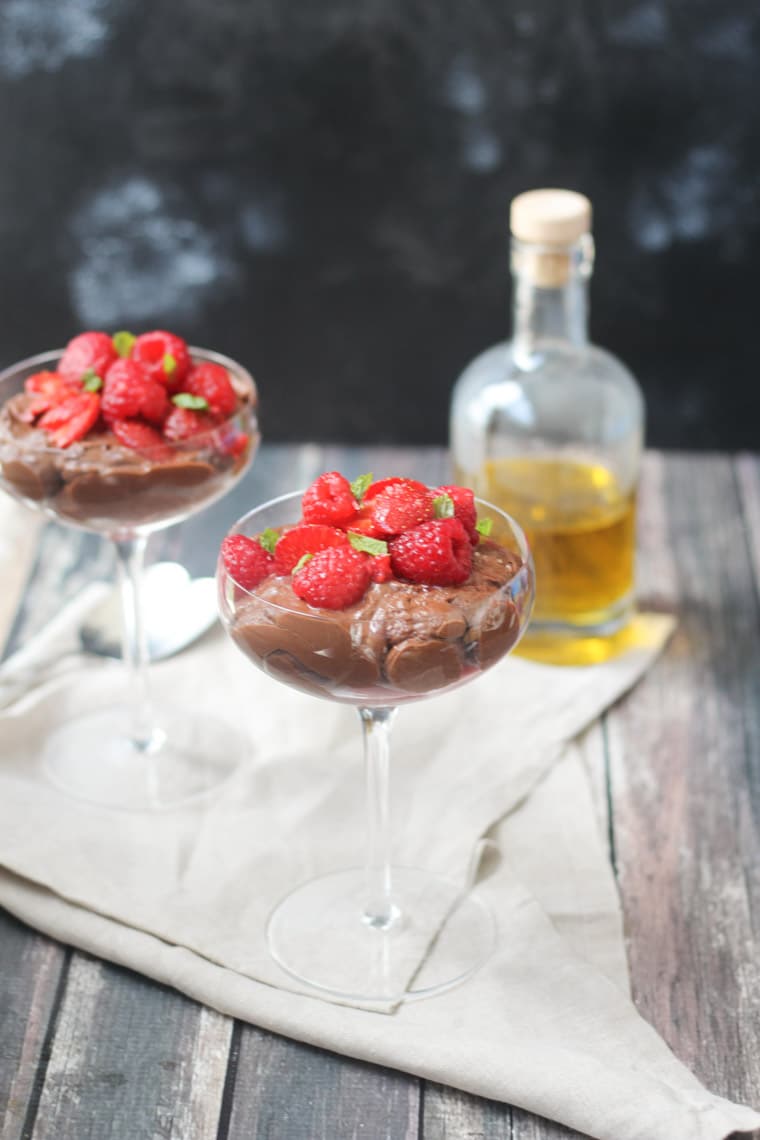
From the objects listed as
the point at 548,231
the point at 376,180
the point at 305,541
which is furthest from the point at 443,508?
the point at 376,180

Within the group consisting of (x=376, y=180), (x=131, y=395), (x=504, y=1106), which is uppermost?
(x=131, y=395)

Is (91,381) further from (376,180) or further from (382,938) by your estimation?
(376,180)

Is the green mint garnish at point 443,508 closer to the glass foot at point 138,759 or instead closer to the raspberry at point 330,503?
the raspberry at point 330,503

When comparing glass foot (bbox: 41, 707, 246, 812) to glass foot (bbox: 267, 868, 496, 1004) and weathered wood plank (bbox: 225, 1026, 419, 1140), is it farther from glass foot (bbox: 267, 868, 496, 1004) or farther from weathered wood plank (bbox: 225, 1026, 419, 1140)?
weathered wood plank (bbox: 225, 1026, 419, 1140)

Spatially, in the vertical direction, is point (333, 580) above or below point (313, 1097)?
above

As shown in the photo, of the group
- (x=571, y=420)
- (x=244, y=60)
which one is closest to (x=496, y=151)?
(x=244, y=60)

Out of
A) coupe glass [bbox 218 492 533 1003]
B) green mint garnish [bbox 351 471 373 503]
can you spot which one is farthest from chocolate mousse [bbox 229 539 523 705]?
green mint garnish [bbox 351 471 373 503]

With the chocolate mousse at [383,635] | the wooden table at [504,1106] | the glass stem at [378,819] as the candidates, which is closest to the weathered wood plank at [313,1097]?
the wooden table at [504,1106]
